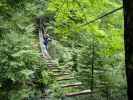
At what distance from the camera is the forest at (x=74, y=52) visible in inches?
293

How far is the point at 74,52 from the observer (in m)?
11.7

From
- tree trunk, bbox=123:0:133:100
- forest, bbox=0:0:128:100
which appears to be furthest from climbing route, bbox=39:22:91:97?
tree trunk, bbox=123:0:133:100

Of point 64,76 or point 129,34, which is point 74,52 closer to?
point 64,76

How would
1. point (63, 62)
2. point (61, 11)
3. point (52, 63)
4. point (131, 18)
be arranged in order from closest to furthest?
point (131, 18) < point (61, 11) < point (63, 62) < point (52, 63)

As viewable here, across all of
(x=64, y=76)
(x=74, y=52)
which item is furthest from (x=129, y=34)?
(x=64, y=76)

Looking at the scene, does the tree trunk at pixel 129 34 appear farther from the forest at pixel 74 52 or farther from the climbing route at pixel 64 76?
the climbing route at pixel 64 76

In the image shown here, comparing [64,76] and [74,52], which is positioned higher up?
[74,52]

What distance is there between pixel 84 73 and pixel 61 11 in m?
3.08

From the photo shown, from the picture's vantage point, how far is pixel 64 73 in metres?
14.2

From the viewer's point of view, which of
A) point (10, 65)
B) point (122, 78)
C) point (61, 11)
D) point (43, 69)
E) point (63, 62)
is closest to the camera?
point (61, 11)

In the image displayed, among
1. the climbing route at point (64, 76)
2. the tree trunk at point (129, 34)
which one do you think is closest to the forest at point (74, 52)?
the climbing route at point (64, 76)

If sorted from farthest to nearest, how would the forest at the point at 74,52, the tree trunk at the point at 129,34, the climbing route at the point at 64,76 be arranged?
the climbing route at the point at 64,76 → the forest at the point at 74,52 → the tree trunk at the point at 129,34

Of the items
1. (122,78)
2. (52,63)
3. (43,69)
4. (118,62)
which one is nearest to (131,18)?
(122,78)

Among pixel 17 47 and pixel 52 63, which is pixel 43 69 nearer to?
pixel 17 47
